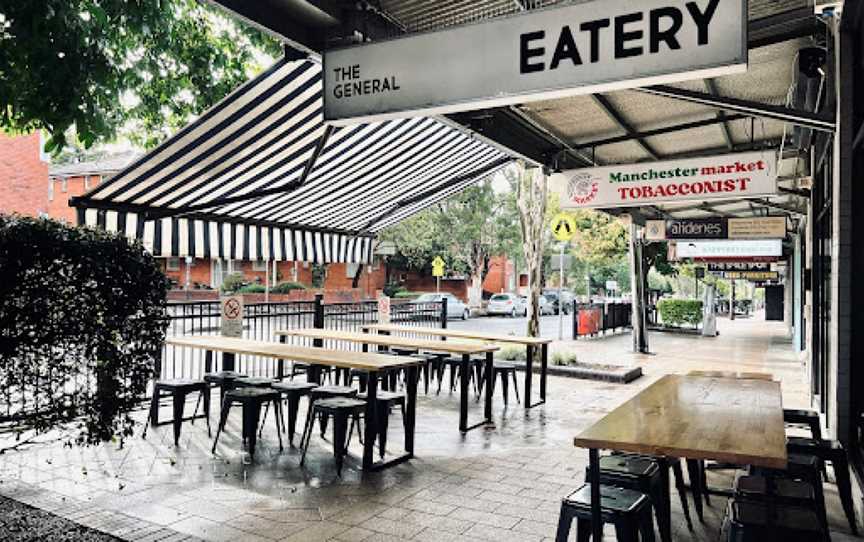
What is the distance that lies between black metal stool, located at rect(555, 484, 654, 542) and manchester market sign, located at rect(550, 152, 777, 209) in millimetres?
4533

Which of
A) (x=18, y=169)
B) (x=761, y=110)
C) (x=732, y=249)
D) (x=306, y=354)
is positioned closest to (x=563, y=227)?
(x=732, y=249)

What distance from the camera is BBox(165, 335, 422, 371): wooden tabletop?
226 inches

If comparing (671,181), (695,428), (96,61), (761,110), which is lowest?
(695,428)

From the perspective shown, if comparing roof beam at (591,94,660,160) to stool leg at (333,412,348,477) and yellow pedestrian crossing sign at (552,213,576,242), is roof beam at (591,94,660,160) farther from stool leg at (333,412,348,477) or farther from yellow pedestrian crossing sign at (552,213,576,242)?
stool leg at (333,412,348,477)

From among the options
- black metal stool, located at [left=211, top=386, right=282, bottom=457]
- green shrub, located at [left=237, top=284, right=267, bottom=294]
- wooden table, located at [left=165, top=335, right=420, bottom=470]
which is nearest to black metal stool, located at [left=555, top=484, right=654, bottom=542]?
wooden table, located at [left=165, top=335, right=420, bottom=470]

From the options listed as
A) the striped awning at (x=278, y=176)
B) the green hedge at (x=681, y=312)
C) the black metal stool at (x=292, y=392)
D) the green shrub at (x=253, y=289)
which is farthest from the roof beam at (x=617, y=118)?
the green shrub at (x=253, y=289)

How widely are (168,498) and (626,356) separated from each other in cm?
1175

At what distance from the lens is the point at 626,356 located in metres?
14.5

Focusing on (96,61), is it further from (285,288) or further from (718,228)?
(285,288)

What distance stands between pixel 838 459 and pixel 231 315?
6.77m

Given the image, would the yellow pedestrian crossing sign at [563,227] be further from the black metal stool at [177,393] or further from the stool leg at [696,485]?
the stool leg at [696,485]

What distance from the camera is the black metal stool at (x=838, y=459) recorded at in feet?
13.9

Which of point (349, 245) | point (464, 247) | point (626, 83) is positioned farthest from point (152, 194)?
point (464, 247)

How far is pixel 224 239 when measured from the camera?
8.70 metres
